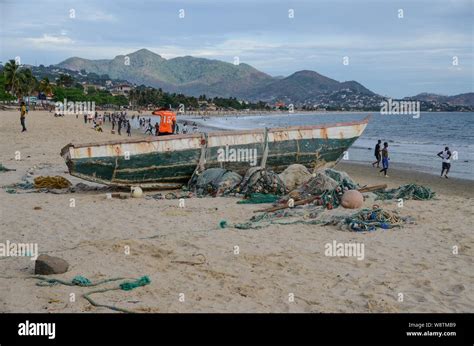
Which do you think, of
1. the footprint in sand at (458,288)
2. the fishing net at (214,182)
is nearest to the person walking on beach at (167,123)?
the fishing net at (214,182)

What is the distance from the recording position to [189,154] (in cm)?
1439

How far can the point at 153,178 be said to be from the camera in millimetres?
14258

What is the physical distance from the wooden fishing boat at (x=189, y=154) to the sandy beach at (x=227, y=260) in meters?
1.37

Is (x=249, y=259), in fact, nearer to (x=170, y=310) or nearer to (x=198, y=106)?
(x=170, y=310)

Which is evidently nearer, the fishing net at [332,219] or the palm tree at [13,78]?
the fishing net at [332,219]

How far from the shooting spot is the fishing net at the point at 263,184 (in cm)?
1304

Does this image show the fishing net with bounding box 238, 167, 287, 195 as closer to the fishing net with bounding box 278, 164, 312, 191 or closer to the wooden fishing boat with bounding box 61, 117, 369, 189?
the fishing net with bounding box 278, 164, 312, 191

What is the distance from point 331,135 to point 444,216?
19.2ft

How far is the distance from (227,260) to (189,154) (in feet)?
22.7

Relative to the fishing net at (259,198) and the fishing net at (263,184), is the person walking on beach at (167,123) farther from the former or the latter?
the fishing net at (259,198)

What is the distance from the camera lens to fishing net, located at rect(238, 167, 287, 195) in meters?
13.0

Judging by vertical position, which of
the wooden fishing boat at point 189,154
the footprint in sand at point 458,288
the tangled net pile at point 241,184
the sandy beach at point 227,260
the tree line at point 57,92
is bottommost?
the footprint in sand at point 458,288

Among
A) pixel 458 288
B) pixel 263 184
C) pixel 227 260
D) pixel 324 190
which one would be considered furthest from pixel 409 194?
pixel 227 260

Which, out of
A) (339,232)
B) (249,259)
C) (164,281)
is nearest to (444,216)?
(339,232)
